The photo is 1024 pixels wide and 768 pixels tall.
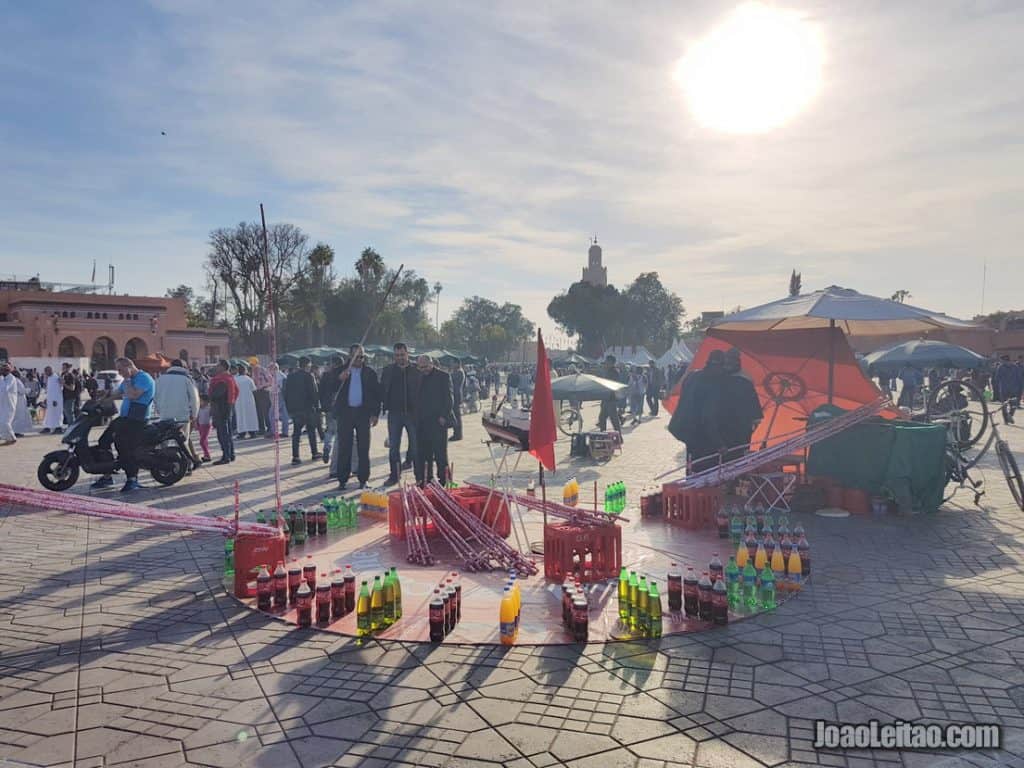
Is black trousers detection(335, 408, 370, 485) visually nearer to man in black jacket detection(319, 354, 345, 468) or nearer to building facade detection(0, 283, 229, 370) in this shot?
man in black jacket detection(319, 354, 345, 468)

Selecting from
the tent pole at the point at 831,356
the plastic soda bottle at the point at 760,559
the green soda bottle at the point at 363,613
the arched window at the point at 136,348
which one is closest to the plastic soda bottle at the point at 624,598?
the plastic soda bottle at the point at 760,559

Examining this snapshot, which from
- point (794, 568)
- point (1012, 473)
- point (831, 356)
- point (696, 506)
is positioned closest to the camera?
point (794, 568)

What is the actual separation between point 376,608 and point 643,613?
5.88 feet

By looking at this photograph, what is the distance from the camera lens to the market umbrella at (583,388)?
12320 millimetres

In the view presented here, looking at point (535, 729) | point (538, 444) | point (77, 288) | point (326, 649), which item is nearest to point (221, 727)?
point (326, 649)

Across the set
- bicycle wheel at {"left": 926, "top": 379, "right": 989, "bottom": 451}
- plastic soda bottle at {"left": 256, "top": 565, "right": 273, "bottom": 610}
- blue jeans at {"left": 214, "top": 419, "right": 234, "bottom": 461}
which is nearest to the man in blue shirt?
blue jeans at {"left": 214, "top": 419, "right": 234, "bottom": 461}

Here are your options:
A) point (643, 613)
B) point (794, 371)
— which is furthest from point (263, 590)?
point (794, 371)

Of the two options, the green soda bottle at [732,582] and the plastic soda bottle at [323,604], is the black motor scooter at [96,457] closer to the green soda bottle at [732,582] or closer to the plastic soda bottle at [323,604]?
the plastic soda bottle at [323,604]

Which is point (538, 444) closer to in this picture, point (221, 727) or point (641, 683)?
point (641, 683)

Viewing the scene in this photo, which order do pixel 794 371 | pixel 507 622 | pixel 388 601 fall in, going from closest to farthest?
pixel 507 622 < pixel 388 601 < pixel 794 371

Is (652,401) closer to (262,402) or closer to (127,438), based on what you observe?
(262,402)

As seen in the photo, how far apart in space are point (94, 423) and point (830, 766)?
10212 millimetres

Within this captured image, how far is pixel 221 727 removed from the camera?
3488mm

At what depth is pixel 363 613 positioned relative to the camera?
4.64 metres
